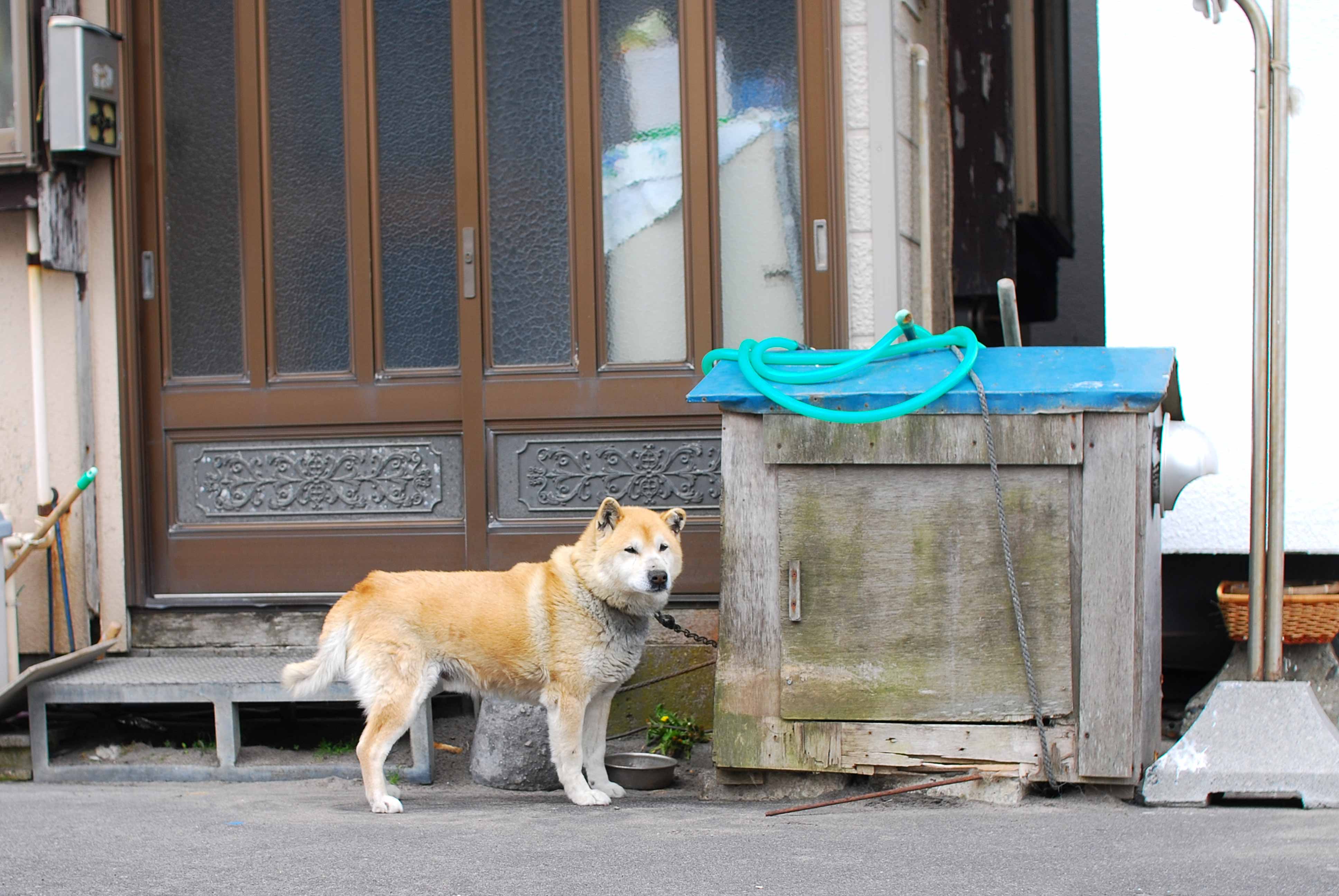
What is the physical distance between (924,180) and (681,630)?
8.39 feet

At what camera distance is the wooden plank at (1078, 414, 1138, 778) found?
13.6 ft

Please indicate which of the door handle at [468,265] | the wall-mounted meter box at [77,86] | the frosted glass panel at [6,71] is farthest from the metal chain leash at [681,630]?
the frosted glass panel at [6,71]

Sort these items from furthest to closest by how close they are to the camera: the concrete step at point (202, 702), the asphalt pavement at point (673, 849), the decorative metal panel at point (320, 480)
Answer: the decorative metal panel at point (320, 480) < the concrete step at point (202, 702) < the asphalt pavement at point (673, 849)

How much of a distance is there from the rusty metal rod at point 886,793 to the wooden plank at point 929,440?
1063mm

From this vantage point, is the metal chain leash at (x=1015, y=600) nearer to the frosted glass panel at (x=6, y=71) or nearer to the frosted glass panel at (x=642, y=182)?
the frosted glass panel at (x=642, y=182)

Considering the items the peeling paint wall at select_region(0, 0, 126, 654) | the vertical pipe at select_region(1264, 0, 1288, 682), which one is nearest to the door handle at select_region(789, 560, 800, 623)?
the vertical pipe at select_region(1264, 0, 1288, 682)

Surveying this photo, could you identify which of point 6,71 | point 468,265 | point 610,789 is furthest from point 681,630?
point 6,71

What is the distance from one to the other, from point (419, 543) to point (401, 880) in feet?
8.12

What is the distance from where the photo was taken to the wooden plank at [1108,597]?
13.6 feet

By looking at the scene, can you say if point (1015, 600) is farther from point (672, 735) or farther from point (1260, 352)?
point (672, 735)

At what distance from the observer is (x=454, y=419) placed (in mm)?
5758

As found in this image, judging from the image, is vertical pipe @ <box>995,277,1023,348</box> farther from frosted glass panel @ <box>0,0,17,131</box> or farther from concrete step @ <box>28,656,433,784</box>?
frosted glass panel @ <box>0,0,17,131</box>

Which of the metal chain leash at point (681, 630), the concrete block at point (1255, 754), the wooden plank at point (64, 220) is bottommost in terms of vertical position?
the concrete block at point (1255, 754)

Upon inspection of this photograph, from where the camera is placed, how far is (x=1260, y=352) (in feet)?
14.6
